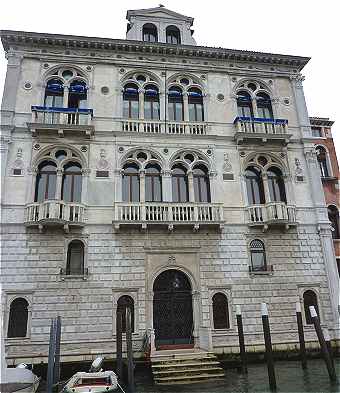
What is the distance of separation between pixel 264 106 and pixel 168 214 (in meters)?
8.05

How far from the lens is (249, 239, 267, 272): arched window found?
49.4 ft

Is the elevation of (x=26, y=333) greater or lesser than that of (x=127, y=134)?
lesser

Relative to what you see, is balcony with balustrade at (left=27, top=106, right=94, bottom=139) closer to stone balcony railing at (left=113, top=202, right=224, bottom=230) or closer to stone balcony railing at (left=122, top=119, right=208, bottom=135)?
stone balcony railing at (left=122, top=119, right=208, bottom=135)

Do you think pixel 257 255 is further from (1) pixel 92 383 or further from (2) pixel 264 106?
(1) pixel 92 383

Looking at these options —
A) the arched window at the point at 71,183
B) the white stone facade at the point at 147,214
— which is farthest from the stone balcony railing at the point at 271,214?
the arched window at the point at 71,183

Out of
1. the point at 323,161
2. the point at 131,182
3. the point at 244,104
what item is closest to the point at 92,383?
the point at 131,182

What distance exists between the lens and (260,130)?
1666 centimetres

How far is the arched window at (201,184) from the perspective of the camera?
51.5ft

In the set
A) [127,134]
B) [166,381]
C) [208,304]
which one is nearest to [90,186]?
[127,134]

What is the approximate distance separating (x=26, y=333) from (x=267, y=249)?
9949mm

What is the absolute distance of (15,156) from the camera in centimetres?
1470

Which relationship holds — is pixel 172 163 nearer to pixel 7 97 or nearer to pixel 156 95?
pixel 156 95

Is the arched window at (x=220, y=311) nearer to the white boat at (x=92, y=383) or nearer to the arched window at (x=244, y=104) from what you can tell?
the white boat at (x=92, y=383)

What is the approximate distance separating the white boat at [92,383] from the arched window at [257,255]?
757 cm
